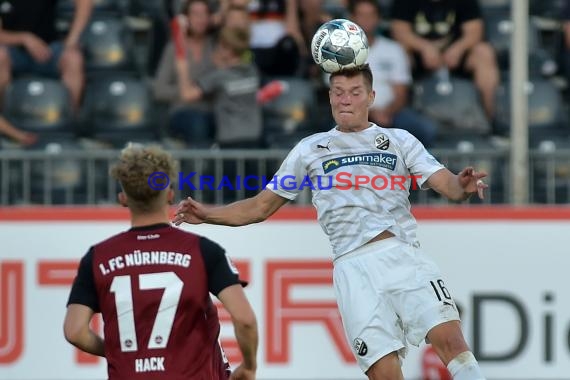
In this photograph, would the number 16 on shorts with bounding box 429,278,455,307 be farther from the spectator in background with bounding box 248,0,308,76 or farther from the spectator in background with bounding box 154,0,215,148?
the spectator in background with bounding box 248,0,308,76

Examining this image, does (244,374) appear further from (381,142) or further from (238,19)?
(238,19)

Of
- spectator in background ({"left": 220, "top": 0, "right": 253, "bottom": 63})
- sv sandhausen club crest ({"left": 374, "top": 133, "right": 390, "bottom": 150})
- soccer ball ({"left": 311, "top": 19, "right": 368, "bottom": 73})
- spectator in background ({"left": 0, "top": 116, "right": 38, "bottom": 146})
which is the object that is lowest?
sv sandhausen club crest ({"left": 374, "top": 133, "right": 390, "bottom": 150})

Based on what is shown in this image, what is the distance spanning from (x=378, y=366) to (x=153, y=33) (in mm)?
6225

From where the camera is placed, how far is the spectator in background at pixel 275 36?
1261 centimetres

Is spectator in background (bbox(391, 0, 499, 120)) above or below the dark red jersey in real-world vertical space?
above

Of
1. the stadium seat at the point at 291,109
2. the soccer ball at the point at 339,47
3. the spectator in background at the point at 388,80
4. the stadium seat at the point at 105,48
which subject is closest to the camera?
the soccer ball at the point at 339,47

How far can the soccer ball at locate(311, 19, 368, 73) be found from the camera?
786 centimetres

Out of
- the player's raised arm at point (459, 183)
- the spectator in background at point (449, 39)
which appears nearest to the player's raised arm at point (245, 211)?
the player's raised arm at point (459, 183)

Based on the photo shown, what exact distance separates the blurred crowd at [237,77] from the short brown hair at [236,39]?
0.01 m

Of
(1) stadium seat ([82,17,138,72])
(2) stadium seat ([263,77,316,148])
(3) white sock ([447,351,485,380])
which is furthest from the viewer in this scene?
(1) stadium seat ([82,17,138,72])

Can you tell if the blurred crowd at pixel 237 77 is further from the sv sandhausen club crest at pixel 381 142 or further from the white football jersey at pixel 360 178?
the sv sandhausen club crest at pixel 381 142

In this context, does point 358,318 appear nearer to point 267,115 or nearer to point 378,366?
point 378,366

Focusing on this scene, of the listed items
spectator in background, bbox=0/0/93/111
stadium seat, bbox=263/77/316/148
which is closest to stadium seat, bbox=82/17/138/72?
spectator in background, bbox=0/0/93/111

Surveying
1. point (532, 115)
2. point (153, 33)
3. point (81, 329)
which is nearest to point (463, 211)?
point (532, 115)
